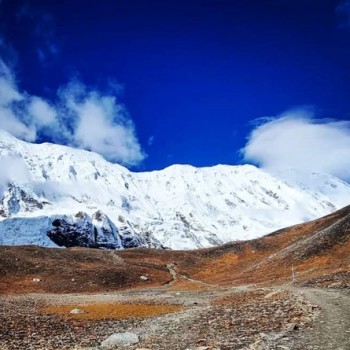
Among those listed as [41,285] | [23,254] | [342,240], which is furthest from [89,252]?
[342,240]

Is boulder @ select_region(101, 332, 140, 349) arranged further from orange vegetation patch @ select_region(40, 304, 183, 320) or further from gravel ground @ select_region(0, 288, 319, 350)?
orange vegetation patch @ select_region(40, 304, 183, 320)

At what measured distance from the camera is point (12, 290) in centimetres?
6131

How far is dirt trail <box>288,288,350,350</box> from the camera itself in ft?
54.4

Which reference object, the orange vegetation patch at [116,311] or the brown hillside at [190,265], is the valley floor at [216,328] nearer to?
the orange vegetation patch at [116,311]

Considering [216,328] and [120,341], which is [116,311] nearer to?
[216,328]

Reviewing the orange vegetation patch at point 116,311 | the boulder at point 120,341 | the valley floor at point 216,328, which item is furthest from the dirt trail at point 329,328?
the orange vegetation patch at point 116,311

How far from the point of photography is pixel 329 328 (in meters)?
19.7

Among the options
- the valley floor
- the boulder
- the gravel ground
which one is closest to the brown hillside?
the valley floor

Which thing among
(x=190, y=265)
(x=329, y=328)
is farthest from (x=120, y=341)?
(x=190, y=265)

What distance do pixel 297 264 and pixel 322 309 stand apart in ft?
139

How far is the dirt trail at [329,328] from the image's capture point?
1658cm

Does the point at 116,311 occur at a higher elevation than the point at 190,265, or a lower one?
lower

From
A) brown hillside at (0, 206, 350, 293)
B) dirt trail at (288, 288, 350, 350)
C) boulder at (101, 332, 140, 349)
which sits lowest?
dirt trail at (288, 288, 350, 350)

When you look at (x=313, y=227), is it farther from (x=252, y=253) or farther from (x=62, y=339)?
(x=62, y=339)
